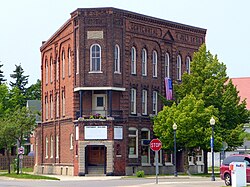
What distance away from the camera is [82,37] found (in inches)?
2552

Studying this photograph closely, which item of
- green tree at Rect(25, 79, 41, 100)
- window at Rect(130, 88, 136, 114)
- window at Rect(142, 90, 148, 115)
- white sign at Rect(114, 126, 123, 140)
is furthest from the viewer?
green tree at Rect(25, 79, 41, 100)

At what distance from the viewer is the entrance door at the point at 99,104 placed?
2579 inches

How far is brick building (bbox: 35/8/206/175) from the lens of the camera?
64.1 metres

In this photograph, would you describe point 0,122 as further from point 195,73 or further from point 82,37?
point 195,73

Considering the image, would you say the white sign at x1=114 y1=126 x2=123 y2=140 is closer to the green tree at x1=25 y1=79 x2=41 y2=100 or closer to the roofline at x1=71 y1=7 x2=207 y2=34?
the roofline at x1=71 y1=7 x2=207 y2=34

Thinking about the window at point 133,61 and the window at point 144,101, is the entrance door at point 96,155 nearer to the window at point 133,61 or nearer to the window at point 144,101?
the window at point 144,101

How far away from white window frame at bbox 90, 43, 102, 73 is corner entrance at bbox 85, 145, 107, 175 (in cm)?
714

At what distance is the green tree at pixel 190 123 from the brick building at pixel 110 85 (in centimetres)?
514

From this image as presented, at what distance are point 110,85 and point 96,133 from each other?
465 cm

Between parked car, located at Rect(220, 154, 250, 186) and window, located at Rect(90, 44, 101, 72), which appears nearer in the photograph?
parked car, located at Rect(220, 154, 250, 186)

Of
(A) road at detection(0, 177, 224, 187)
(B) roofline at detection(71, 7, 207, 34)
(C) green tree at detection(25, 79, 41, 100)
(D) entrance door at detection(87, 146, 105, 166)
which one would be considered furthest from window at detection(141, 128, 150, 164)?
(C) green tree at detection(25, 79, 41, 100)

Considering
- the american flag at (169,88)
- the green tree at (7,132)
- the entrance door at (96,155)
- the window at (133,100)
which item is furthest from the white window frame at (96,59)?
the green tree at (7,132)

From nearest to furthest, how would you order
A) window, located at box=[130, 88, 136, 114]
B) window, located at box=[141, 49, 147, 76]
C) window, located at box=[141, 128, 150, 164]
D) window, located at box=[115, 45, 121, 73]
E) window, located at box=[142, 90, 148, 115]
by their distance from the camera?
1. window, located at box=[115, 45, 121, 73]
2. window, located at box=[130, 88, 136, 114]
3. window, located at box=[141, 128, 150, 164]
4. window, located at box=[142, 90, 148, 115]
5. window, located at box=[141, 49, 147, 76]

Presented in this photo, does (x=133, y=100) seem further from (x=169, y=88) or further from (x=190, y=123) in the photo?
(x=190, y=123)
